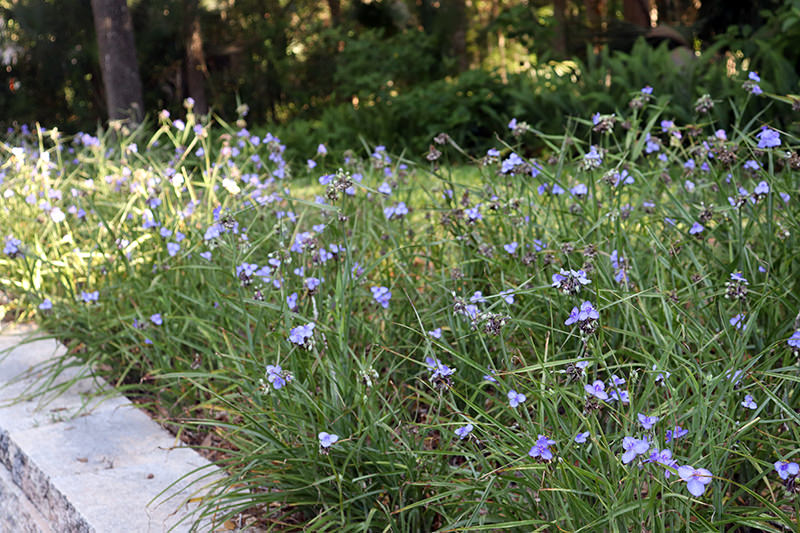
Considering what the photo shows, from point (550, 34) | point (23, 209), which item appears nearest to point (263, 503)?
point (23, 209)

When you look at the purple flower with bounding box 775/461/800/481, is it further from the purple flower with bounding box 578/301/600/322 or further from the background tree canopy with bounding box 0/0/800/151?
the background tree canopy with bounding box 0/0/800/151

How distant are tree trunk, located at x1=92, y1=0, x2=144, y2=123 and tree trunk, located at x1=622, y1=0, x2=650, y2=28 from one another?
7824mm

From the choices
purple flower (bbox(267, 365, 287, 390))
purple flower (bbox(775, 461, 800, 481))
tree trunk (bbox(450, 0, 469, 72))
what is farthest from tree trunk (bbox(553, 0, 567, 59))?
purple flower (bbox(775, 461, 800, 481))

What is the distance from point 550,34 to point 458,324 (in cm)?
879

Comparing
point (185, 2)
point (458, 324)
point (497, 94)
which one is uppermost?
point (185, 2)

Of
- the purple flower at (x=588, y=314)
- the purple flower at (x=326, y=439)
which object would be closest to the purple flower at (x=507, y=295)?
the purple flower at (x=588, y=314)

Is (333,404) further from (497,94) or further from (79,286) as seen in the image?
(497,94)

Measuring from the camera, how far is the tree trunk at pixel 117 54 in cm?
734

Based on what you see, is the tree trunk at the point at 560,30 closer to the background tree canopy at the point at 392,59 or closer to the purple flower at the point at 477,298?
the background tree canopy at the point at 392,59

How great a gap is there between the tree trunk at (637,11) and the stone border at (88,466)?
1117 cm

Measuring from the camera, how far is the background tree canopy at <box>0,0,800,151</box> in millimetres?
7109

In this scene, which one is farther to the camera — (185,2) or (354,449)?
(185,2)

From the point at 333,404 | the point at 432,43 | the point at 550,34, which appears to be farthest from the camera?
the point at 432,43

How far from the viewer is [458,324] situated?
193cm
